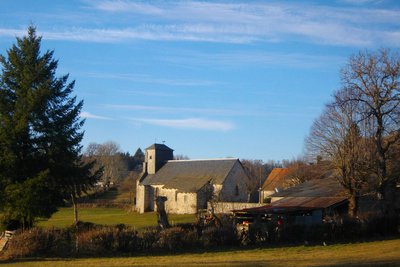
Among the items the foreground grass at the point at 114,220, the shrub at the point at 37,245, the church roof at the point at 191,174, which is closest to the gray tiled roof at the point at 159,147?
the church roof at the point at 191,174

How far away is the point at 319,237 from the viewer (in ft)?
107

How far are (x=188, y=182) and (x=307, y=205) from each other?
112 feet

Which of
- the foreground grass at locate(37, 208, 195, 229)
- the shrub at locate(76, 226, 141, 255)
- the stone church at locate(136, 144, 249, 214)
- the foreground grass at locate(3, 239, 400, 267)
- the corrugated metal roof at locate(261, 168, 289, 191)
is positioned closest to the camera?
the foreground grass at locate(3, 239, 400, 267)

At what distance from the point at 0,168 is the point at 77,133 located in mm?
5811

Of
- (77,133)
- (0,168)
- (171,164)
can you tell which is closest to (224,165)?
(171,164)

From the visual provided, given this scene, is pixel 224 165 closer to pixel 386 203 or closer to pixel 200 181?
pixel 200 181

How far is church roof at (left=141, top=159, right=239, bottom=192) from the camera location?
70.5 metres

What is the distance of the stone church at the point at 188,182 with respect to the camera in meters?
69.0

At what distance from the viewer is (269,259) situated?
2316cm

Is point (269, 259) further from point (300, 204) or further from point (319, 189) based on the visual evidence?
point (319, 189)

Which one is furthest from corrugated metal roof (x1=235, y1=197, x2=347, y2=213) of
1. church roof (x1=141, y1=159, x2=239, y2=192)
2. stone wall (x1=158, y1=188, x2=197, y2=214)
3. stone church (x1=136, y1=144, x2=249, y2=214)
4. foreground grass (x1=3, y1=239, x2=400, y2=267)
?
church roof (x1=141, y1=159, x2=239, y2=192)

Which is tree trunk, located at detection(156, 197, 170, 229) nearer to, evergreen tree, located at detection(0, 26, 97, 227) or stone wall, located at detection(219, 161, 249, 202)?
evergreen tree, located at detection(0, 26, 97, 227)

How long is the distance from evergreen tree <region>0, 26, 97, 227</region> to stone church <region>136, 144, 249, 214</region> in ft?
96.5

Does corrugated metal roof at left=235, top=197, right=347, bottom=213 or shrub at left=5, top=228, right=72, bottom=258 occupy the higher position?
corrugated metal roof at left=235, top=197, right=347, bottom=213
